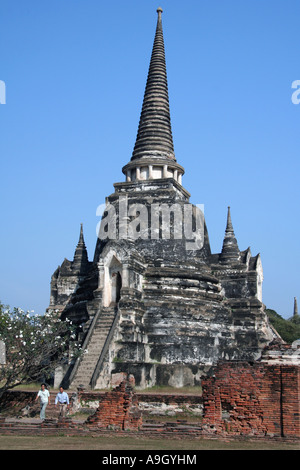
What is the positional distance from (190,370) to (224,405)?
27.0ft

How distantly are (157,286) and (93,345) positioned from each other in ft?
13.1

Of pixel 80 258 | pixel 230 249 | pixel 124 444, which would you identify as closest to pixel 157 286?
pixel 230 249

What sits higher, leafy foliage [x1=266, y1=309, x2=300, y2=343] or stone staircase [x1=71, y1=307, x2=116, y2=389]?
leafy foliage [x1=266, y1=309, x2=300, y2=343]

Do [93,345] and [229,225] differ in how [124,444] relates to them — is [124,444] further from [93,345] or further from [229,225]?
[229,225]

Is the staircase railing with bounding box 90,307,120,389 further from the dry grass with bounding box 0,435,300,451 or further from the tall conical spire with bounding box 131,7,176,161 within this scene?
the tall conical spire with bounding box 131,7,176,161

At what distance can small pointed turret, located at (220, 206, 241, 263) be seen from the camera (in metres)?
27.5

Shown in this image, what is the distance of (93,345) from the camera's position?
845 inches

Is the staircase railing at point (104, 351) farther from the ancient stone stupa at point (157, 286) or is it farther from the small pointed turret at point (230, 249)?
the small pointed turret at point (230, 249)

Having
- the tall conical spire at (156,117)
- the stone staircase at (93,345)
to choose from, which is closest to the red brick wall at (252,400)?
the stone staircase at (93,345)

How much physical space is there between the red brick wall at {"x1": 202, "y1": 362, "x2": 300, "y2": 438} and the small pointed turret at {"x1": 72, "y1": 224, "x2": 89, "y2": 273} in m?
16.4

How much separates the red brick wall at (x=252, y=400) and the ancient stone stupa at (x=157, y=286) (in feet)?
23.7

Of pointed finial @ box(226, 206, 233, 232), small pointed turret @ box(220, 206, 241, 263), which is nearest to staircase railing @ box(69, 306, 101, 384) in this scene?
small pointed turret @ box(220, 206, 241, 263)

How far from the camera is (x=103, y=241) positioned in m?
26.5
